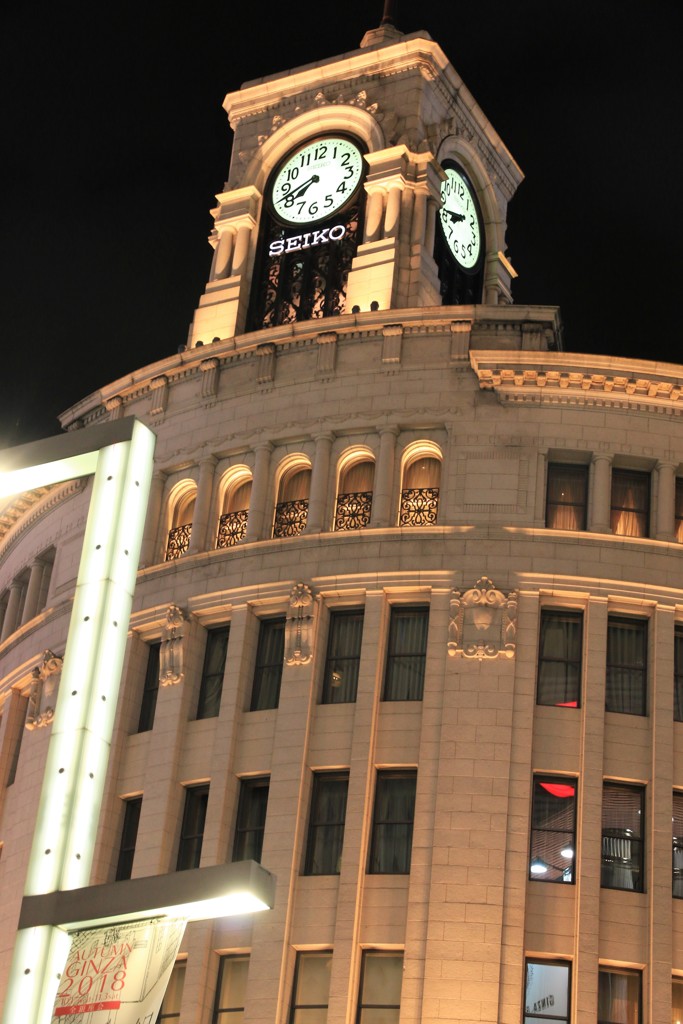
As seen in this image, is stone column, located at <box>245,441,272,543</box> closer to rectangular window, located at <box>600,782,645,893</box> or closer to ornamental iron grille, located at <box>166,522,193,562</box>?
ornamental iron grille, located at <box>166,522,193,562</box>

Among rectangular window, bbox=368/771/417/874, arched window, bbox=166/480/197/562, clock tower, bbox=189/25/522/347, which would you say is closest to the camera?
rectangular window, bbox=368/771/417/874

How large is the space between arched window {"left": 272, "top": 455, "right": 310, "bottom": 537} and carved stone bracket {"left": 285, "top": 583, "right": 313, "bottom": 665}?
176cm

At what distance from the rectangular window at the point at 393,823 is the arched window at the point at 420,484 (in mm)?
5736

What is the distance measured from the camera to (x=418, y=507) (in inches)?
1426

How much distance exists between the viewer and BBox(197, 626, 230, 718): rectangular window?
36.2 metres

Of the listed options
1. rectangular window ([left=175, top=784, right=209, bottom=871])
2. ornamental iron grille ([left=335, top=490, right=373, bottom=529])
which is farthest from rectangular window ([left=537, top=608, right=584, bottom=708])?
rectangular window ([left=175, top=784, right=209, bottom=871])

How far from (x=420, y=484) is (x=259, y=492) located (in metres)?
3.73

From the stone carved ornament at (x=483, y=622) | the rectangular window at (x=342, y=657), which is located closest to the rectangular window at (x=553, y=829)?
the stone carved ornament at (x=483, y=622)

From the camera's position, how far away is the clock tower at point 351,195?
42344mm

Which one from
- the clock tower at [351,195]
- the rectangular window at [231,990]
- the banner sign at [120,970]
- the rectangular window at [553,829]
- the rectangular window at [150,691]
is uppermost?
the clock tower at [351,195]

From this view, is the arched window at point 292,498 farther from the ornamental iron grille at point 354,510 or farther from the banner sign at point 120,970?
the banner sign at point 120,970

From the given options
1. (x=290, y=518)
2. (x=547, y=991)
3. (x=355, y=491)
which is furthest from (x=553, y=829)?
(x=290, y=518)

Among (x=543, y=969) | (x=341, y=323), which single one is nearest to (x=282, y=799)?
(x=543, y=969)

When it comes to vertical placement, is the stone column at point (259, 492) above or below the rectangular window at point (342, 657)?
above
